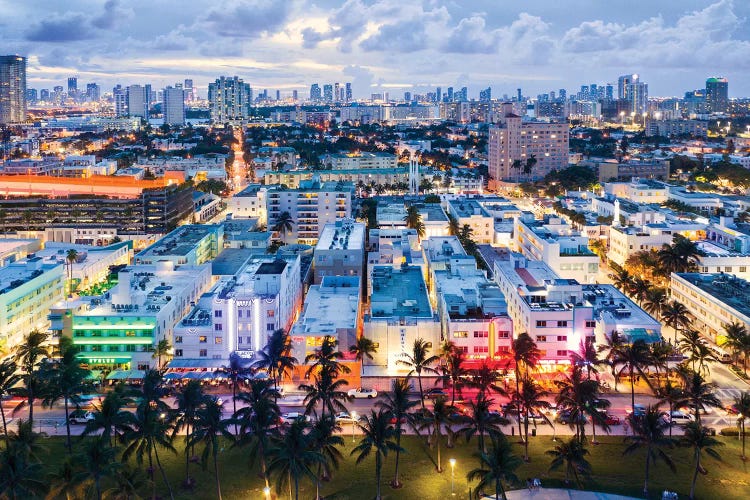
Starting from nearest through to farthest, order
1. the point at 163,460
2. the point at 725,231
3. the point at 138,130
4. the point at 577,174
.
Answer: the point at 163,460
the point at 725,231
the point at 577,174
the point at 138,130

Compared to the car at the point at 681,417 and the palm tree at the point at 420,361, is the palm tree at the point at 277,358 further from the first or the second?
the car at the point at 681,417

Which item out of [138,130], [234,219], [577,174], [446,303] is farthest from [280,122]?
[446,303]

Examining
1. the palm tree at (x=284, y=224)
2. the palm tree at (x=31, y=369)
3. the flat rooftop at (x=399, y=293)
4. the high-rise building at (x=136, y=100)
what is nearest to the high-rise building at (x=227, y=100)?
the high-rise building at (x=136, y=100)

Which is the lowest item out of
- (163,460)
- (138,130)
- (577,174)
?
(163,460)

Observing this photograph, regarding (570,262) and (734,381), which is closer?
(734,381)

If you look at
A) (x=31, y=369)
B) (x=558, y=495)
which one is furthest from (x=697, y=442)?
(x=31, y=369)

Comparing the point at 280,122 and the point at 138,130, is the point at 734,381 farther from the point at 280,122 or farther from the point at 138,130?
the point at 280,122
